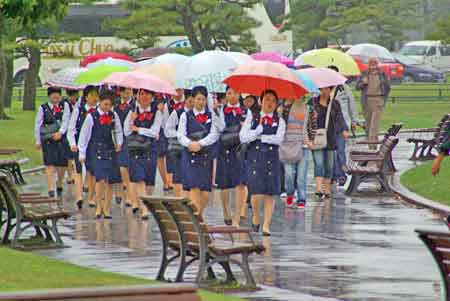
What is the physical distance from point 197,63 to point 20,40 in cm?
2684

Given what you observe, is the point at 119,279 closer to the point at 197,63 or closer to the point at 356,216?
the point at 356,216

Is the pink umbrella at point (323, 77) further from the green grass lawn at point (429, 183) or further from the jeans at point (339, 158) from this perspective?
the green grass lawn at point (429, 183)

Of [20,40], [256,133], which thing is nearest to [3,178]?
[256,133]

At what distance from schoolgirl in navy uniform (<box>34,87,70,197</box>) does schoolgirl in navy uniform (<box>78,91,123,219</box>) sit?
2.75 meters

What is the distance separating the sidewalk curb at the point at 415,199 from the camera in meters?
20.5

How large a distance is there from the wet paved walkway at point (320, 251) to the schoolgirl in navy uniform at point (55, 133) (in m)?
2.67

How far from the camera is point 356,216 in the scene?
66.1 feet

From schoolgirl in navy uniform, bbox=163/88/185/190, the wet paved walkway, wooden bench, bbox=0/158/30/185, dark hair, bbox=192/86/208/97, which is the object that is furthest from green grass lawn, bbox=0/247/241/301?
wooden bench, bbox=0/158/30/185

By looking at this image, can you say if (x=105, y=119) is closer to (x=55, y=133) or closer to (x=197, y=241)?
(x=55, y=133)

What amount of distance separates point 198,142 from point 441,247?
25.3 ft

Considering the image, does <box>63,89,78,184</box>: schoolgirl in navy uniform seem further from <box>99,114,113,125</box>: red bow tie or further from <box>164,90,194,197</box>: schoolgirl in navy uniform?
<box>99,114,113,125</box>: red bow tie

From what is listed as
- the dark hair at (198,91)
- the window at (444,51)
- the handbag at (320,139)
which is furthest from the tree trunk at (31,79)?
the dark hair at (198,91)

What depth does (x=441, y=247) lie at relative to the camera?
1046 centimetres

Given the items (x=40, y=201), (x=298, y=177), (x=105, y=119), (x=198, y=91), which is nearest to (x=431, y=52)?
(x=298, y=177)
